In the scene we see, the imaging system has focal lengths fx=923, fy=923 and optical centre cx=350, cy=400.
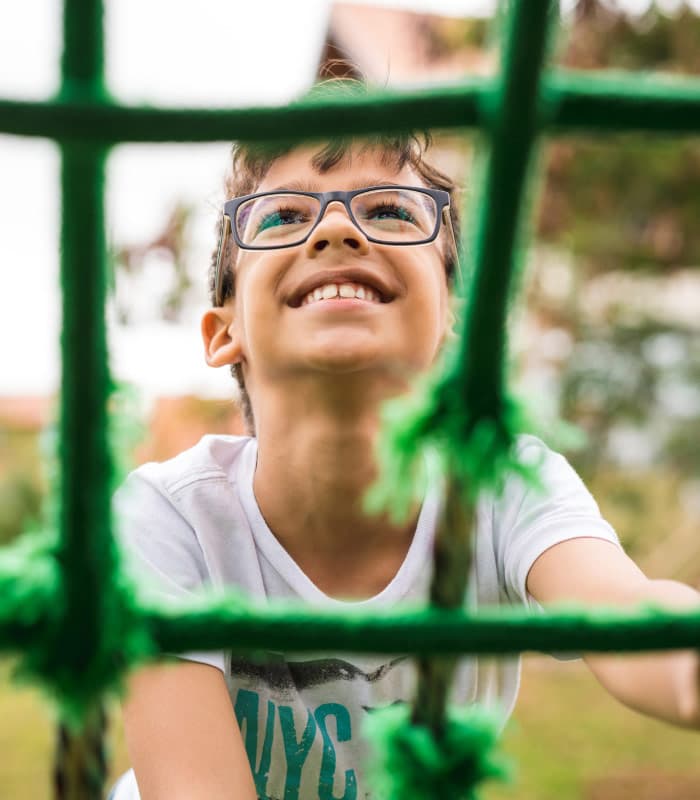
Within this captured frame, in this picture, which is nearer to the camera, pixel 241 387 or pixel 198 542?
pixel 198 542

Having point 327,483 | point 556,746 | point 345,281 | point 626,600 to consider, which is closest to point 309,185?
point 345,281

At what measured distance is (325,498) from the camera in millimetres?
861

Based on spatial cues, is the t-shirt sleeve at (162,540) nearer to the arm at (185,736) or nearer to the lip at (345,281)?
the arm at (185,736)

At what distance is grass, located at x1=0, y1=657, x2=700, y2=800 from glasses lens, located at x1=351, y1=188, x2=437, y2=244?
1.89 m

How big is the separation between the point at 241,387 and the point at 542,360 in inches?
113

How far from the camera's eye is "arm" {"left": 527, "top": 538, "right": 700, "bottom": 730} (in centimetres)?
49

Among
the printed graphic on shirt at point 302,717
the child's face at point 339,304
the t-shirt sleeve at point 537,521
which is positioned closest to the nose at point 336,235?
the child's face at point 339,304

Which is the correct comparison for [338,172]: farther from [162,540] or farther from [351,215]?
[162,540]

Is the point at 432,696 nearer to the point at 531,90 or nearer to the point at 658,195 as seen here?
the point at 531,90

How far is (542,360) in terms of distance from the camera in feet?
12.5

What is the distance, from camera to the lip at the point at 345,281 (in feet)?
2.67

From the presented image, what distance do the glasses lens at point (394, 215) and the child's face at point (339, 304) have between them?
16 millimetres

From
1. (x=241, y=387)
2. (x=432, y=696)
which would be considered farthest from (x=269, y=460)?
(x=432, y=696)

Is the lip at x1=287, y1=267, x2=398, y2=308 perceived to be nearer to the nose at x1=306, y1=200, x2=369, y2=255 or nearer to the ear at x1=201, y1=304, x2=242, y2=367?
the nose at x1=306, y1=200, x2=369, y2=255
